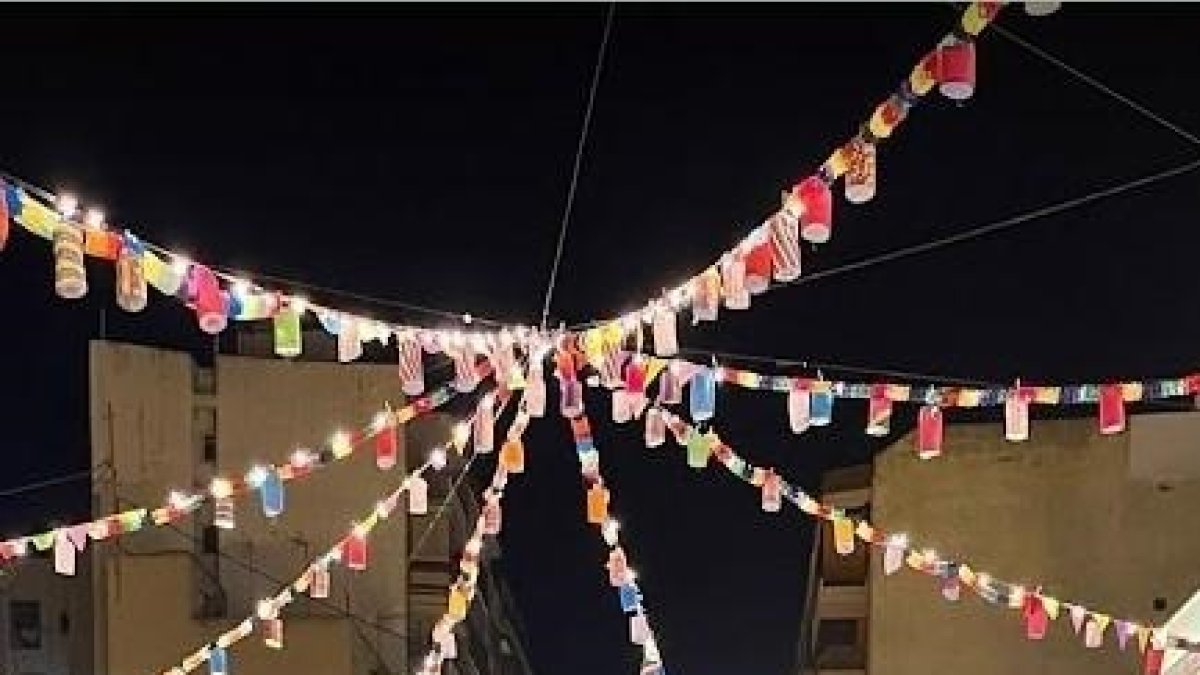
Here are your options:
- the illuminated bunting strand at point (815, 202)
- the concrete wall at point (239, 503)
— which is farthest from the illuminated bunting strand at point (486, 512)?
the concrete wall at point (239, 503)

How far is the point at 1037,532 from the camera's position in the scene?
20.8 metres

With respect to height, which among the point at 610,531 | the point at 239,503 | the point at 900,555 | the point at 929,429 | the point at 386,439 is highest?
the point at 929,429

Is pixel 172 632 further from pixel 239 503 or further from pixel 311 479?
pixel 311 479

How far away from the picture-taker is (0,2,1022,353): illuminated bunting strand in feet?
19.2

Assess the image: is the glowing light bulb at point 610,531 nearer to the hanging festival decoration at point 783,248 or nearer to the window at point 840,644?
the hanging festival decoration at point 783,248

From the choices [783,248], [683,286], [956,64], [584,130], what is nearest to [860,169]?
[783,248]

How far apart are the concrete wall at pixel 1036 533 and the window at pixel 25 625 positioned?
1412 cm

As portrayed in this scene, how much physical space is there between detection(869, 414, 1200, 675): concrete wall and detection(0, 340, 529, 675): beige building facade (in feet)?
24.2

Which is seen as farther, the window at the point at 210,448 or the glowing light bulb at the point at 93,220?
the window at the point at 210,448

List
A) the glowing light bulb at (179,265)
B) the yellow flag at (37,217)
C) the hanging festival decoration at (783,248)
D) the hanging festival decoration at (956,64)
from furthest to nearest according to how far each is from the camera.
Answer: the hanging festival decoration at (783,248) < the glowing light bulb at (179,265) < the yellow flag at (37,217) < the hanging festival decoration at (956,64)

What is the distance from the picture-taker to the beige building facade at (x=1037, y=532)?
64.9ft

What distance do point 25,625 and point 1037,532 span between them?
659 inches

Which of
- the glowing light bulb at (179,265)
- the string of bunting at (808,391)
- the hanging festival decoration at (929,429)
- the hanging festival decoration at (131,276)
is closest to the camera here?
the hanging festival decoration at (131,276)

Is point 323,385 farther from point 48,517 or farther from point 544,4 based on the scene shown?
point 544,4
